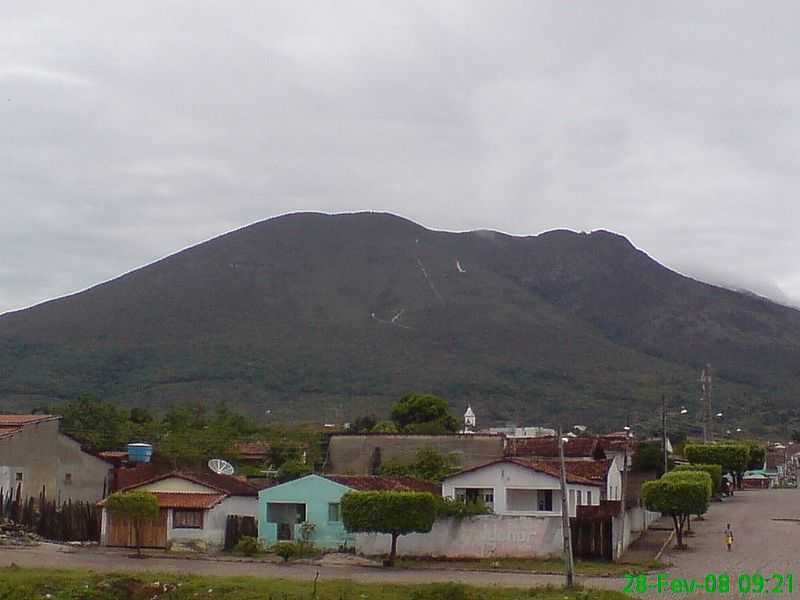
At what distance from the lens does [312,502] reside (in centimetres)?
3966

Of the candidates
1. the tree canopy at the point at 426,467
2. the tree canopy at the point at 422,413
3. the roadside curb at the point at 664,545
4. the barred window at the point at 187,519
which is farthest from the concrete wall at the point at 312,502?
the tree canopy at the point at 422,413

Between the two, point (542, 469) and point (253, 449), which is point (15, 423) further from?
point (542, 469)

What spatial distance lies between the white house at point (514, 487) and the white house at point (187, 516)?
771cm

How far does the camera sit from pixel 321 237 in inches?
7470

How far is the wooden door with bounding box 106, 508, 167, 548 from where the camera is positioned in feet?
130

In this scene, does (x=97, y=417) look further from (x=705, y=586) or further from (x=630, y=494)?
(x=705, y=586)

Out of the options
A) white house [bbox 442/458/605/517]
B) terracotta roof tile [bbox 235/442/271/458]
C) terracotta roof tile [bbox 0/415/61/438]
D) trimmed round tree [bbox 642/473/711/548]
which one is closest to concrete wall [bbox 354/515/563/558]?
white house [bbox 442/458/605/517]

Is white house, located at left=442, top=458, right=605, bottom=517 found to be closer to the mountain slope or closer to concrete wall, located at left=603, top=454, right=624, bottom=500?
concrete wall, located at left=603, top=454, right=624, bottom=500

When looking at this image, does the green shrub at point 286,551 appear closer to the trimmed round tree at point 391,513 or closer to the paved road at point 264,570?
the paved road at point 264,570

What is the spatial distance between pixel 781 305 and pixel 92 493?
531 ft

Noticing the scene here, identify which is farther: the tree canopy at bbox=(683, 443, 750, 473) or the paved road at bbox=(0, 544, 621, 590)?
the tree canopy at bbox=(683, 443, 750, 473)

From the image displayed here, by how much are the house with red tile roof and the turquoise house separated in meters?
9.33

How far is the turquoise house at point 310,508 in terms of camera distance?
3912 centimetres
